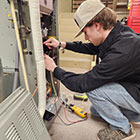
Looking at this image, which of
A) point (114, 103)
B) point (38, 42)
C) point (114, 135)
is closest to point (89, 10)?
point (38, 42)

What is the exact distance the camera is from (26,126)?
0.62 m

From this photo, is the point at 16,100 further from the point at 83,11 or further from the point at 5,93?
the point at 83,11

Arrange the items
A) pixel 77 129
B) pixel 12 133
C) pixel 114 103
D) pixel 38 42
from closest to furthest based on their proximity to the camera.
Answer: pixel 12 133 → pixel 38 42 → pixel 114 103 → pixel 77 129

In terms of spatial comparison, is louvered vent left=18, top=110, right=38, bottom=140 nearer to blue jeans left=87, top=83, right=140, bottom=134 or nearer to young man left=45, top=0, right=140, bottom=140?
young man left=45, top=0, right=140, bottom=140

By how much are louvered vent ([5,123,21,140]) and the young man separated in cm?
42

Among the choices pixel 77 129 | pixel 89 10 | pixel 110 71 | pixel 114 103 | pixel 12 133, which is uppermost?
pixel 89 10

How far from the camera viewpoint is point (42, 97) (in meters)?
0.83

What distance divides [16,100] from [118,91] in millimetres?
671

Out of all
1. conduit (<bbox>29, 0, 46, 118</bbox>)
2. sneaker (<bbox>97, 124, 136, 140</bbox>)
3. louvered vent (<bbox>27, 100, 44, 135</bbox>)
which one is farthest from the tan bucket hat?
sneaker (<bbox>97, 124, 136, 140</bbox>)

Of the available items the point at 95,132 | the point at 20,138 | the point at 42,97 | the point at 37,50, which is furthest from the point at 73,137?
the point at 37,50

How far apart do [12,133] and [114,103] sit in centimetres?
72

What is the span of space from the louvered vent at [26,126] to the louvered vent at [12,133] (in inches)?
1.8

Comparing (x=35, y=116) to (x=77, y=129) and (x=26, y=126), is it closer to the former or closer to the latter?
(x=26, y=126)

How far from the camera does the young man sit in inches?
28.9
